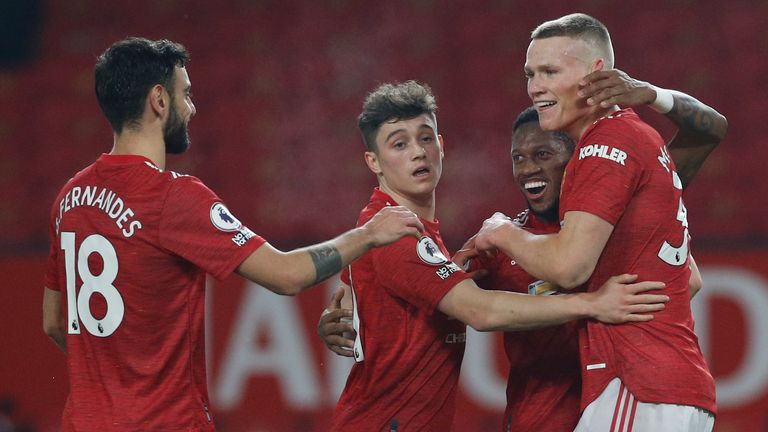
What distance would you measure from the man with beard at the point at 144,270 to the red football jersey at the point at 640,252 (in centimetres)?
67

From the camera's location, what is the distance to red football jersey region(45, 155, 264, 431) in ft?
10.3

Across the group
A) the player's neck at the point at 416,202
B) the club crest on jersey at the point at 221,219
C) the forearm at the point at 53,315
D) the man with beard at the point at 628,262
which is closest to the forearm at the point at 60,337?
the forearm at the point at 53,315

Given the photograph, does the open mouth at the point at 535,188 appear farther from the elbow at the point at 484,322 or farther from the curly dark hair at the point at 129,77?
the curly dark hair at the point at 129,77

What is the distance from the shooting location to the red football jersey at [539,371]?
3.72 m

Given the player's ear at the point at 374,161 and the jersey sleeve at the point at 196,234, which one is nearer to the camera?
the jersey sleeve at the point at 196,234

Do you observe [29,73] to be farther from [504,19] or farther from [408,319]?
[408,319]

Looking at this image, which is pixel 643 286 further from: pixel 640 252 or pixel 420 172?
pixel 420 172

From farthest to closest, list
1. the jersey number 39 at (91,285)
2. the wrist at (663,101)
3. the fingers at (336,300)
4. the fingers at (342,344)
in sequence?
the fingers at (336,300), the fingers at (342,344), the wrist at (663,101), the jersey number 39 at (91,285)

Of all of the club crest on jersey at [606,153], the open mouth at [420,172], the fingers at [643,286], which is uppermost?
the open mouth at [420,172]

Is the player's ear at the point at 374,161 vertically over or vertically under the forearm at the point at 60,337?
over

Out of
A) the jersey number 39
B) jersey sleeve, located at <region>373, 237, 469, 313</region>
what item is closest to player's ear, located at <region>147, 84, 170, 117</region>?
the jersey number 39

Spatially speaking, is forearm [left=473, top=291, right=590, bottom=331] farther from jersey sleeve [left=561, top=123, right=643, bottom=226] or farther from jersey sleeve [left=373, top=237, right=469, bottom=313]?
jersey sleeve [left=561, top=123, right=643, bottom=226]

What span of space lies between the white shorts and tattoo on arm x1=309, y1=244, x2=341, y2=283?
2.98 feet

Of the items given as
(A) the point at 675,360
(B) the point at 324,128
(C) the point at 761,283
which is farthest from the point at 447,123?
(A) the point at 675,360
